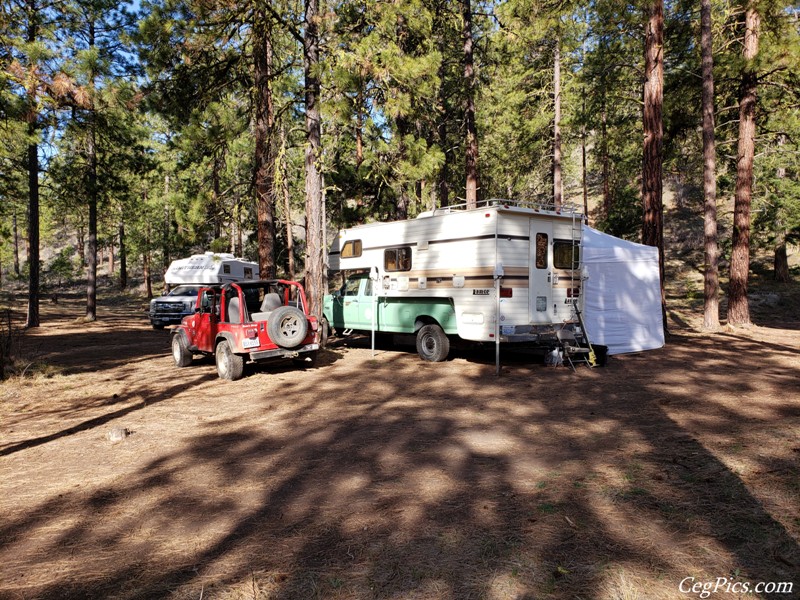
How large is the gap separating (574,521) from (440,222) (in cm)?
810

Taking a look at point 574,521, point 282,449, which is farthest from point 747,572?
point 282,449

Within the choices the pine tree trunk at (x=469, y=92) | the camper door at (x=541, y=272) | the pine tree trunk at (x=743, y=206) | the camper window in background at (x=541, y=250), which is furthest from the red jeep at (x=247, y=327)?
the pine tree trunk at (x=743, y=206)

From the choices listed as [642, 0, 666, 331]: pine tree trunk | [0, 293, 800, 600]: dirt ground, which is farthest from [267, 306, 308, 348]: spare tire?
[642, 0, 666, 331]: pine tree trunk

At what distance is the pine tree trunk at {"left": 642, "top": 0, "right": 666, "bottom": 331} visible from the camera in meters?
14.6

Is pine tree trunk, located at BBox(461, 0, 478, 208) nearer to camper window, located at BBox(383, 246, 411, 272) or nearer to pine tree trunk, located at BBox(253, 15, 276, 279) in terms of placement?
camper window, located at BBox(383, 246, 411, 272)

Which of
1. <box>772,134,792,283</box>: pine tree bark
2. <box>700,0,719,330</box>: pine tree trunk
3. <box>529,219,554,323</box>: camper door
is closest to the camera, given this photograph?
<box>529,219,554,323</box>: camper door

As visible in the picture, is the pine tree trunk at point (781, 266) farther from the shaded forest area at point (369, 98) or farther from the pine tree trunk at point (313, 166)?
the pine tree trunk at point (313, 166)

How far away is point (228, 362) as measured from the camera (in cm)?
1003

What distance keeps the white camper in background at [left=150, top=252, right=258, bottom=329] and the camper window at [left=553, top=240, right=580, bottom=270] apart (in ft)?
41.5

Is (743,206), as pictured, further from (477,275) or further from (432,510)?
(432,510)

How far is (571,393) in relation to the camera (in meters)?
8.67

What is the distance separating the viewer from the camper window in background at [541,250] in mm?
10859

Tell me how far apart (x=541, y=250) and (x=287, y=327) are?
5326mm

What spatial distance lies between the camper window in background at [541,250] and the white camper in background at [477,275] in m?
0.02
